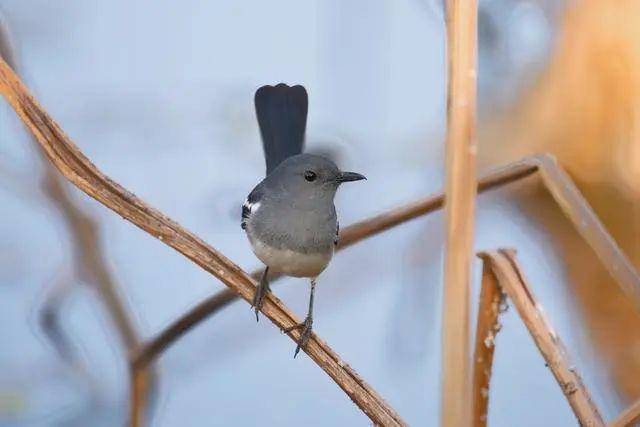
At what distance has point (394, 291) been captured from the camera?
2.16 m

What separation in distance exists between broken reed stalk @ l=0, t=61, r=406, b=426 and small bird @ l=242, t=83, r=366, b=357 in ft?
0.79

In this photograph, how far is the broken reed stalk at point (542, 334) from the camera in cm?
144

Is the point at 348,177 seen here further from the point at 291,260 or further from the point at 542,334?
the point at 542,334

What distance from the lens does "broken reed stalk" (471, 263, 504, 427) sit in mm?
1593

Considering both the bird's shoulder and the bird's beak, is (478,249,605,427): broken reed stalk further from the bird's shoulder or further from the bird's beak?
the bird's shoulder

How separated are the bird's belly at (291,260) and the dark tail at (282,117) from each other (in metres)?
0.28

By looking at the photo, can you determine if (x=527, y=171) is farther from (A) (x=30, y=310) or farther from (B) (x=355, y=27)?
(A) (x=30, y=310)

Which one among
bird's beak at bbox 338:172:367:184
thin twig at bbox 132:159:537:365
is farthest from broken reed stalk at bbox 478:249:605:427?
bird's beak at bbox 338:172:367:184

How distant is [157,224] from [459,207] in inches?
19.1

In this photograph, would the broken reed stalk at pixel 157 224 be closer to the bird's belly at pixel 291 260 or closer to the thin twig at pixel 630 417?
the bird's belly at pixel 291 260

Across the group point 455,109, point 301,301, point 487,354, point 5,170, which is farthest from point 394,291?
point 5,170

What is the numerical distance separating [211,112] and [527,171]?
0.77 m

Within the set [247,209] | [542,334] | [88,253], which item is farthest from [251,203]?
[542,334]

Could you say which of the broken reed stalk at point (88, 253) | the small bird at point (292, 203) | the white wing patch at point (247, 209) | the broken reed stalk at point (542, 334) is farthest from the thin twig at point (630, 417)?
the broken reed stalk at point (88, 253)
